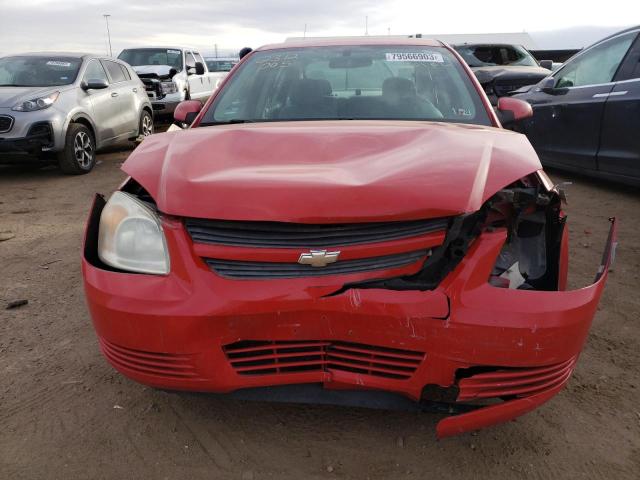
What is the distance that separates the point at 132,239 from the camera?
1.86 meters

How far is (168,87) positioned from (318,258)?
10.6m

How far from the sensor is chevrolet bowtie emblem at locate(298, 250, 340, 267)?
5.46 ft

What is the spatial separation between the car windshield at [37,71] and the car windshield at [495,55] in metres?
7.13

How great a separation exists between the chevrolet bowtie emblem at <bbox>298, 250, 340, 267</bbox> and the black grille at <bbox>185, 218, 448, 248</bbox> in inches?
1.4

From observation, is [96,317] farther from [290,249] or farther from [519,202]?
[519,202]

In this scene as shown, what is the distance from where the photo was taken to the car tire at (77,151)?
6758 millimetres

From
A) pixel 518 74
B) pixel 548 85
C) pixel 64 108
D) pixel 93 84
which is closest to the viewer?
pixel 548 85

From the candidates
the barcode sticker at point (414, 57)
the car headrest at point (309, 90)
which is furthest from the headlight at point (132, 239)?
the barcode sticker at point (414, 57)

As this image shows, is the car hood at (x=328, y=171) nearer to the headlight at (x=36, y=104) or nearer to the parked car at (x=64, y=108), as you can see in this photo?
the parked car at (x=64, y=108)

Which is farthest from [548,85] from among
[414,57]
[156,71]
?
[156,71]

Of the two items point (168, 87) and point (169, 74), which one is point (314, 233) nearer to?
point (168, 87)

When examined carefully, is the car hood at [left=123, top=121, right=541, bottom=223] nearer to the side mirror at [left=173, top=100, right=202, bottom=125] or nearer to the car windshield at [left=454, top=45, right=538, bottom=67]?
the side mirror at [left=173, top=100, right=202, bottom=125]

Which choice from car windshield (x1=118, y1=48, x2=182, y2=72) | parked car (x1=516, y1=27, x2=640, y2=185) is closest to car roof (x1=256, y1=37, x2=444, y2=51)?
parked car (x1=516, y1=27, x2=640, y2=185)

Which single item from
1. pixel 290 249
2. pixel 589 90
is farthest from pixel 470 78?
pixel 589 90
